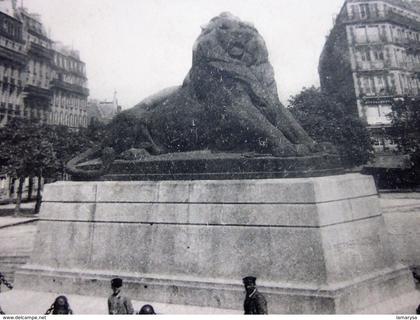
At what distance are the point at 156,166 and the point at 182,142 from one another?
2.81 ft

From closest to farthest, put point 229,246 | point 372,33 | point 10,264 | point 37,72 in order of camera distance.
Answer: point 229,246 → point 10,264 → point 372,33 → point 37,72

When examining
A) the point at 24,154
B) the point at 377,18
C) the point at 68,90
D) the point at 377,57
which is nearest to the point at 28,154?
the point at 24,154

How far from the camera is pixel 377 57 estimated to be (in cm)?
4572

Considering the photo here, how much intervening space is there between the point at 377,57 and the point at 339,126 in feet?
53.7

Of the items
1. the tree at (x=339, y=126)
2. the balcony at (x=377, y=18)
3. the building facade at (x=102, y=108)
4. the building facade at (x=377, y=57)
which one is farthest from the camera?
the building facade at (x=102, y=108)

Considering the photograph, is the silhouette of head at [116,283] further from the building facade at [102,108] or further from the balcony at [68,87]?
the building facade at [102,108]

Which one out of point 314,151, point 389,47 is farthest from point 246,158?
point 389,47

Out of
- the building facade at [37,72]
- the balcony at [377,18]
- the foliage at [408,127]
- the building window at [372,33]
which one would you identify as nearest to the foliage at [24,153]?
the building facade at [37,72]

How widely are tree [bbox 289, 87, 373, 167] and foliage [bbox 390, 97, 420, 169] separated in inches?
126

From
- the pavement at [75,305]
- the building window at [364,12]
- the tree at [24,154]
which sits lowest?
the pavement at [75,305]

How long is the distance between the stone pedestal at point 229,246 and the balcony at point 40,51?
165 ft

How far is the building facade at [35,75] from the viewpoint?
42.2 metres

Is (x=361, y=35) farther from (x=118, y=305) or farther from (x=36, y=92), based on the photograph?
(x=118, y=305)

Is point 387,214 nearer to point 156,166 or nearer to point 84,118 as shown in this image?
point 156,166
